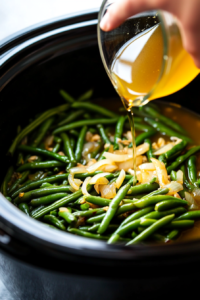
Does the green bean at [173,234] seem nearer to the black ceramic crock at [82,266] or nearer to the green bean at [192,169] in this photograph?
the black ceramic crock at [82,266]

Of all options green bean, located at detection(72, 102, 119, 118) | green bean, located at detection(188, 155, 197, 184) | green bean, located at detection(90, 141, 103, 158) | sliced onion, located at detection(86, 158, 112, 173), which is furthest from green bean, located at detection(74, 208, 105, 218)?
green bean, located at detection(72, 102, 119, 118)

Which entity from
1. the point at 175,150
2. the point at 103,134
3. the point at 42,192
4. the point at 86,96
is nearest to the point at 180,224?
the point at 175,150

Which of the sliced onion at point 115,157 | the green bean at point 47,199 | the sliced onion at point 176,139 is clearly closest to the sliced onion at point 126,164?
the sliced onion at point 115,157

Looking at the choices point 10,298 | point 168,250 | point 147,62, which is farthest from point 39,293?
point 147,62

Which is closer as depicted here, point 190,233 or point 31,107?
point 190,233

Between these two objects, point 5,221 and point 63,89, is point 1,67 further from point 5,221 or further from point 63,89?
point 5,221

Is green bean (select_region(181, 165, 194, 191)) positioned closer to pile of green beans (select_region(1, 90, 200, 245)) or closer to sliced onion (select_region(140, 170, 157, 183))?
pile of green beans (select_region(1, 90, 200, 245))
